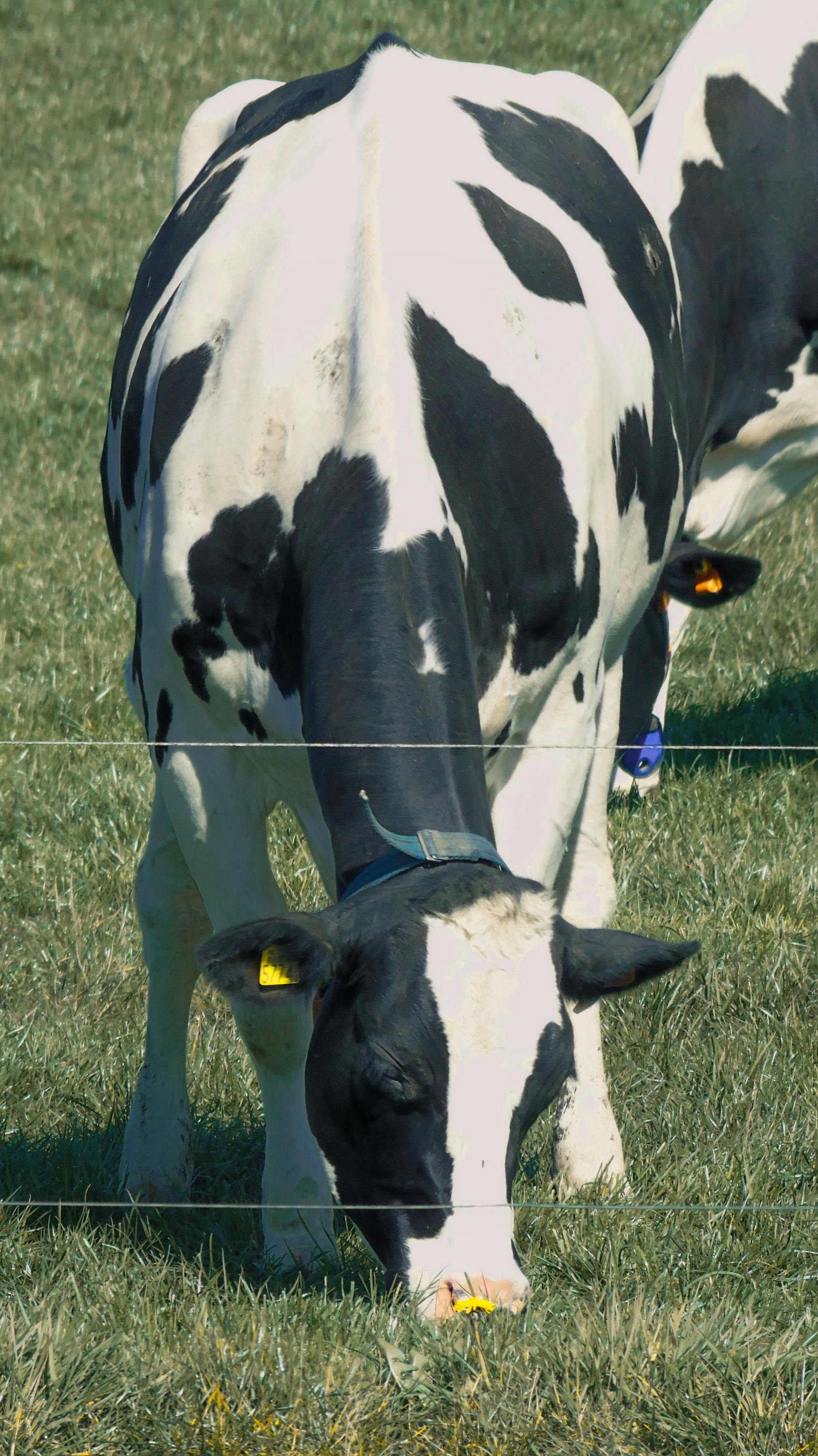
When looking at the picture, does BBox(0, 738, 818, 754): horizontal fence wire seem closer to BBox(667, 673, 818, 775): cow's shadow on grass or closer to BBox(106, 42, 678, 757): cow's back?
BBox(106, 42, 678, 757): cow's back

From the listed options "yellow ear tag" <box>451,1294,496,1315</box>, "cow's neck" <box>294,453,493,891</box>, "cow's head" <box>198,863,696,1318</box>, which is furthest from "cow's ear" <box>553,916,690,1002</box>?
"yellow ear tag" <box>451,1294,496,1315</box>

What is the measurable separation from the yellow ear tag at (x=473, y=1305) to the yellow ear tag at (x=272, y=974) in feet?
1.76

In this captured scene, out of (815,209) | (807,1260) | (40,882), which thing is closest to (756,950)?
(807,1260)

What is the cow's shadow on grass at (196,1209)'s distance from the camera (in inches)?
131

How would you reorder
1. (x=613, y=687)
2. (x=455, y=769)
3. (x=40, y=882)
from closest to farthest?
(x=455, y=769)
(x=613, y=687)
(x=40, y=882)

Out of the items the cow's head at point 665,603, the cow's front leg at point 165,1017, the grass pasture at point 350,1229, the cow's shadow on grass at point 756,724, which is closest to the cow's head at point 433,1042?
the grass pasture at point 350,1229

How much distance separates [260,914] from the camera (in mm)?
A: 3510

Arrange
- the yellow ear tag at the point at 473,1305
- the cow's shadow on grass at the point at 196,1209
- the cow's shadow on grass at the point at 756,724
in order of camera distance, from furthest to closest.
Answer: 1. the cow's shadow on grass at the point at 756,724
2. the cow's shadow on grass at the point at 196,1209
3. the yellow ear tag at the point at 473,1305

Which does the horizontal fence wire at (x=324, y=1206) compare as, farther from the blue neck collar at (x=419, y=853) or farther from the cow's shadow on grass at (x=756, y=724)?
the cow's shadow on grass at (x=756, y=724)

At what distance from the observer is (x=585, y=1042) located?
4.13m

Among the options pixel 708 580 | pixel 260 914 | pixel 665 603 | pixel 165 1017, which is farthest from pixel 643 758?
pixel 260 914

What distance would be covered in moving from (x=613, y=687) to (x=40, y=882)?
6.13 feet

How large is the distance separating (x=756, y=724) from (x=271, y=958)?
443 cm

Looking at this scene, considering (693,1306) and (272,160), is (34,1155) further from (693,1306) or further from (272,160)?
(272,160)
